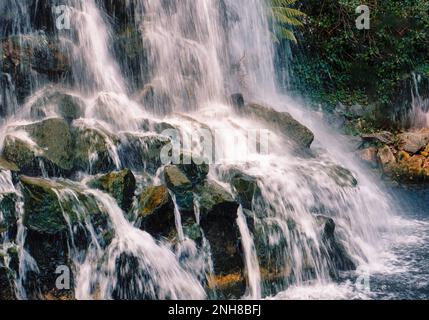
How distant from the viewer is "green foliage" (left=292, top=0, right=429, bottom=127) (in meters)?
13.7

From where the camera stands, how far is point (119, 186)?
6.40m

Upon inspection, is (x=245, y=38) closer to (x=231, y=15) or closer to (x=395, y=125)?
(x=231, y=15)

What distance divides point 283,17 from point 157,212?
27.7 ft

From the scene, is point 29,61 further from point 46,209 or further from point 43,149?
point 46,209

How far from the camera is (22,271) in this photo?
5.51 metres

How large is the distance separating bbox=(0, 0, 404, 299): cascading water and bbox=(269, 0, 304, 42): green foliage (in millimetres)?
282

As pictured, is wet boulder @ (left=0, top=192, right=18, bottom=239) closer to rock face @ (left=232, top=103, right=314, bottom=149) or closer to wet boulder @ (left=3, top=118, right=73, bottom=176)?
wet boulder @ (left=3, top=118, right=73, bottom=176)

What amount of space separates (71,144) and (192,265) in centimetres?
256

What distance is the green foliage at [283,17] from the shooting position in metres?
13.0

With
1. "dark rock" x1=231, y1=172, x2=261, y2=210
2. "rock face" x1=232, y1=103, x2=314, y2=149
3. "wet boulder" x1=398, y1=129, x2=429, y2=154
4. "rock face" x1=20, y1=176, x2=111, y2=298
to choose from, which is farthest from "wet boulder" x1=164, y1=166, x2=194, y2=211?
"wet boulder" x1=398, y1=129, x2=429, y2=154

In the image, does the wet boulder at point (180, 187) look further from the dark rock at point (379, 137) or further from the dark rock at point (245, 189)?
the dark rock at point (379, 137)

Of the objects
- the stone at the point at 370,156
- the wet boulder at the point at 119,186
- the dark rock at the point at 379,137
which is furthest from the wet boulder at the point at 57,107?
the dark rock at the point at 379,137

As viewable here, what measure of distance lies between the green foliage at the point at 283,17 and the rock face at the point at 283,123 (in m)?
3.61
